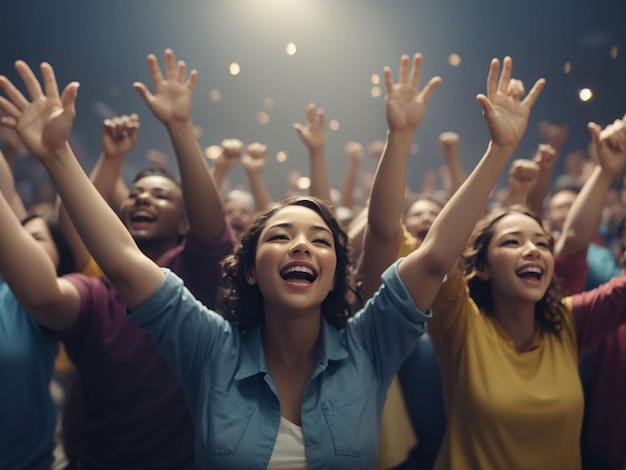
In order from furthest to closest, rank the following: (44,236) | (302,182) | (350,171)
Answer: (302,182), (350,171), (44,236)

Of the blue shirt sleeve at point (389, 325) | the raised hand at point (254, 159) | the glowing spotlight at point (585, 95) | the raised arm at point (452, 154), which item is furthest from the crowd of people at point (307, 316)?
the glowing spotlight at point (585, 95)

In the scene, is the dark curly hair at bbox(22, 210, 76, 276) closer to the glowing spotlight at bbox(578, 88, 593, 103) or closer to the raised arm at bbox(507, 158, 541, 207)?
the raised arm at bbox(507, 158, 541, 207)

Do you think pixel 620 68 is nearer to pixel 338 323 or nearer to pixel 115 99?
pixel 338 323

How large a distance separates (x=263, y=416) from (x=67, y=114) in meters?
0.61

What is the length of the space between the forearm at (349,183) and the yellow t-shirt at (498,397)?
108 centimetres

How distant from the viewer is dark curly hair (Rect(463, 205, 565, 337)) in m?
1.21

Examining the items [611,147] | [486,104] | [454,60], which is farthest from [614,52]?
[486,104]

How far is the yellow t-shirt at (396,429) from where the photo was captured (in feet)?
4.03

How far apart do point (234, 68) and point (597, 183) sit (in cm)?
127

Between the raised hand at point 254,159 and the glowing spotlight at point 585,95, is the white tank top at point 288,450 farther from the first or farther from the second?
the glowing spotlight at point 585,95

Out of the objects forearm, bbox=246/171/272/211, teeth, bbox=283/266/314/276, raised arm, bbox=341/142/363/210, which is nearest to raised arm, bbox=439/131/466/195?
raised arm, bbox=341/142/363/210

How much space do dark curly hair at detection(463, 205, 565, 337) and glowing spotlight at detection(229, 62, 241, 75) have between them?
111 cm

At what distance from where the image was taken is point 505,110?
1.00 metres

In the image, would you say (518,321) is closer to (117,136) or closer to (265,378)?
(265,378)
